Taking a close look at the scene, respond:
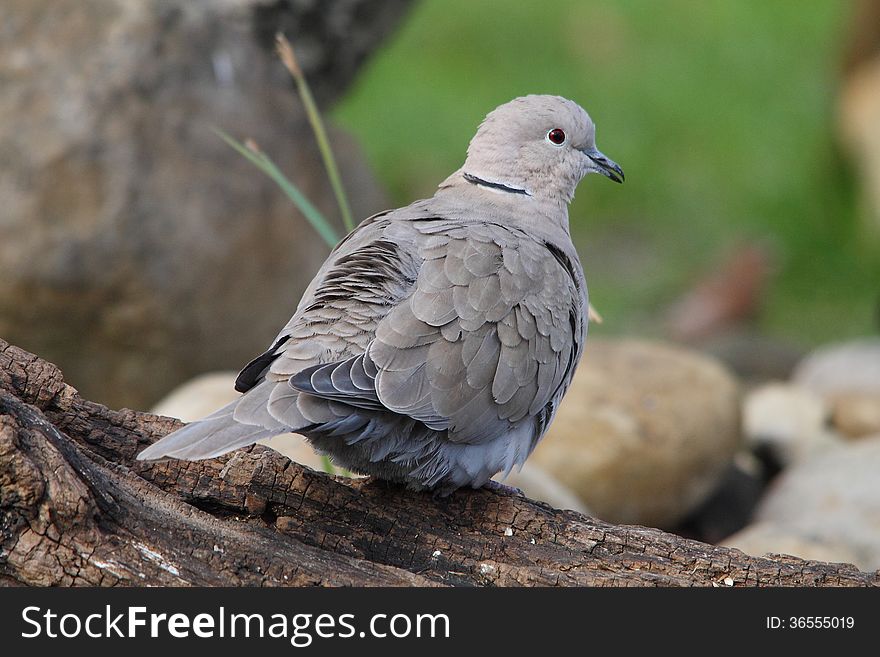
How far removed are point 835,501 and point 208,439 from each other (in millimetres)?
4222

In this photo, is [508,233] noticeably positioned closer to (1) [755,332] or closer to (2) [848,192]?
(1) [755,332]

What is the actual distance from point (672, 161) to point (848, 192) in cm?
211

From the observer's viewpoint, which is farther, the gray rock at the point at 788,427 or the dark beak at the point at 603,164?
the gray rock at the point at 788,427

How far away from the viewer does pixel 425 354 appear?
346 cm

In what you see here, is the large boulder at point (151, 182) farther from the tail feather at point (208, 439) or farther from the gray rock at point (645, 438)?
the tail feather at point (208, 439)

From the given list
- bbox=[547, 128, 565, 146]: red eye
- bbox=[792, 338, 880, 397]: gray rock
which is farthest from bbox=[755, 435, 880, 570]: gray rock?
bbox=[547, 128, 565, 146]: red eye

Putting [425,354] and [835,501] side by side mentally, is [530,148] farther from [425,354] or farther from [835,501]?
[835,501]

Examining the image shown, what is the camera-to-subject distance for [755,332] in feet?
35.5

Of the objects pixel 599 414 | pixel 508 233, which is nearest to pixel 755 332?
pixel 599 414

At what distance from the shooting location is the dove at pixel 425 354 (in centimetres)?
316

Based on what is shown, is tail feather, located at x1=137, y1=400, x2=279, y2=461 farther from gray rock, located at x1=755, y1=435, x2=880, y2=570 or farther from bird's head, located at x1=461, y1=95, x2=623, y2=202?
gray rock, located at x1=755, y1=435, x2=880, y2=570

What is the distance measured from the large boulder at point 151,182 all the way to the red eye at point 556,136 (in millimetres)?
2890

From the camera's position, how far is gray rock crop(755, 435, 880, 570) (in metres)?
5.40

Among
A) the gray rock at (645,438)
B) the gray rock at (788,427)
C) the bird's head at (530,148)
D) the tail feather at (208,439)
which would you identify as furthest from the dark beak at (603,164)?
the gray rock at (788,427)
